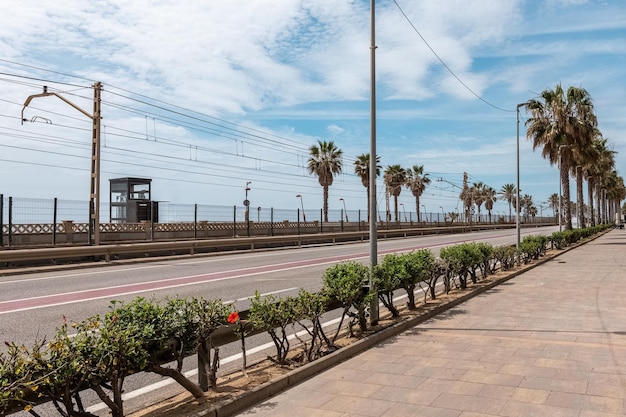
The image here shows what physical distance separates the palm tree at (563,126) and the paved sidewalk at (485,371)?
2802cm

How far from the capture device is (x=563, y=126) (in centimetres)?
3481

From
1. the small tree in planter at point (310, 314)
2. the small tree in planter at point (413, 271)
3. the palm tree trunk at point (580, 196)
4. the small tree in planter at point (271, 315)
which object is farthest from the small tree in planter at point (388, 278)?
the palm tree trunk at point (580, 196)

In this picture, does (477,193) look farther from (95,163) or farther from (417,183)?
(95,163)

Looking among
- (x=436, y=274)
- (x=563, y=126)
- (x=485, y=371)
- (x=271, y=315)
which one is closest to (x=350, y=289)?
(x=271, y=315)

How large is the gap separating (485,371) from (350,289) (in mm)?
2090

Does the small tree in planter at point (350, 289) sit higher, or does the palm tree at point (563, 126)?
the palm tree at point (563, 126)

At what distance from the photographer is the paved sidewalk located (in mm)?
4656

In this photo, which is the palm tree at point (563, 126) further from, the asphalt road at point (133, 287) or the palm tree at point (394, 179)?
the palm tree at point (394, 179)

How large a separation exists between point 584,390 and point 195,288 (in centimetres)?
978

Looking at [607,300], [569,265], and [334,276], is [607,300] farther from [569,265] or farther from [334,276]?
[569,265]

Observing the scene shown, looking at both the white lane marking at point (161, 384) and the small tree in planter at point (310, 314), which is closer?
the white lane marking at point (161, 384)

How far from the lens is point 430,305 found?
9734 mm

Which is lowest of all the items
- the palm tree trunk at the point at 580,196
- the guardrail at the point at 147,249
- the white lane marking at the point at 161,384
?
the white lane marking at the point at 161,384

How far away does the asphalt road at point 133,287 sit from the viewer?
7918mm
